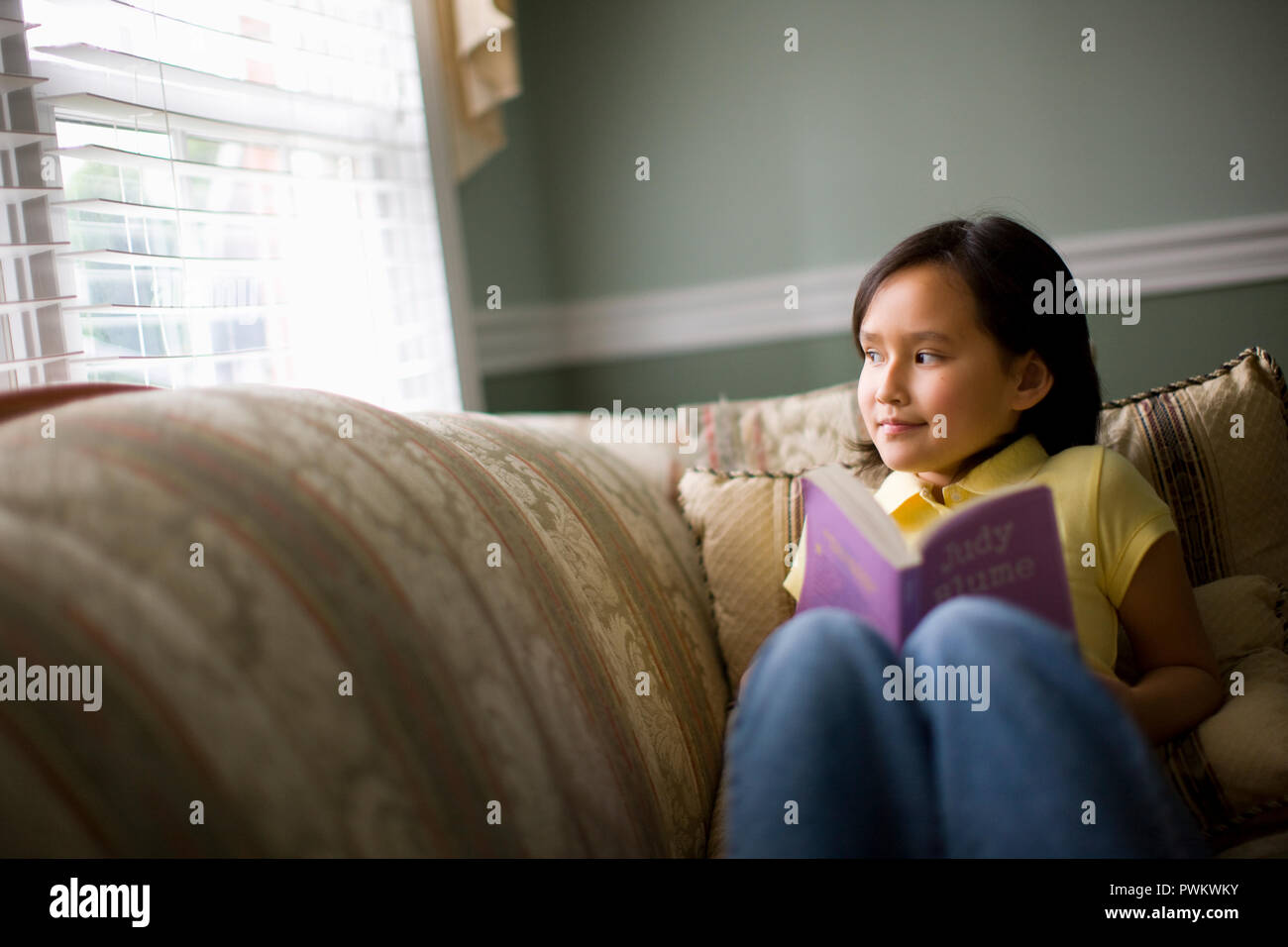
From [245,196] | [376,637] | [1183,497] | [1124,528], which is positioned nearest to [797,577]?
[1124,528]

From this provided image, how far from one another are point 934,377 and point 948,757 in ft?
1.46

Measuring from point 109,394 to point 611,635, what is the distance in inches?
20.1

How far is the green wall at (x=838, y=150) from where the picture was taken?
175 cm

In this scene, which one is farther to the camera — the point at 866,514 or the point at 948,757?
the point at 866,514

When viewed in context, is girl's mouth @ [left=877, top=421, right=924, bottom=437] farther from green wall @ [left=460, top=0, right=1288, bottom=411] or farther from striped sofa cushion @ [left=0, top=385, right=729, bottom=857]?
green wall @ [left=460, top=0, right=1288, bottom=411]

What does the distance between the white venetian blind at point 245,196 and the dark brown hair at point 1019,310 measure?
102 centimetres

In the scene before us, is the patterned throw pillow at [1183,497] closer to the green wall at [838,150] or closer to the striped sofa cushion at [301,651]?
the striped sofa cushion at [301,651]

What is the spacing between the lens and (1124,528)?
909mm

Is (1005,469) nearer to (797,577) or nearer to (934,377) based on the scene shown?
(934,377)
